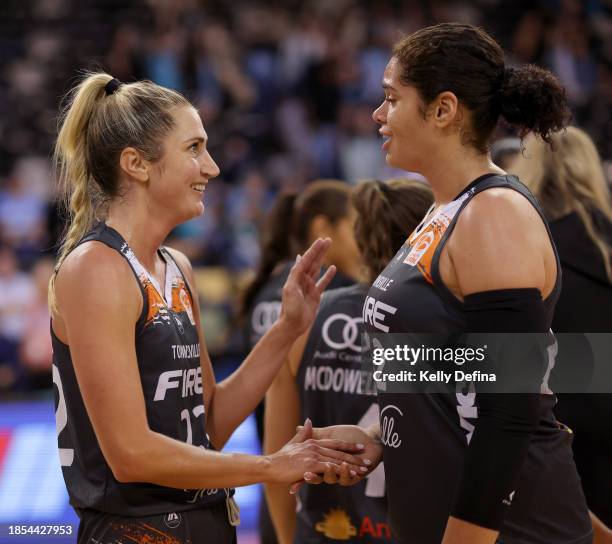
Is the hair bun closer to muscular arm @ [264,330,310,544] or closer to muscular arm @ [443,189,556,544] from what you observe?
muscular arm @ [443,189,556,544]

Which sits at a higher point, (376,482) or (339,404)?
(339,404)

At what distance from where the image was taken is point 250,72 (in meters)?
11.3

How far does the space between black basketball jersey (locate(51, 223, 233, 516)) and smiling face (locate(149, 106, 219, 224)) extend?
179 mm

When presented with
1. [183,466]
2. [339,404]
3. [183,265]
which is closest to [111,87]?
[183,265]

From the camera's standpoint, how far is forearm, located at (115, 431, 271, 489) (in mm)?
2170

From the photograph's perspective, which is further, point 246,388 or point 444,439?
point 246,388

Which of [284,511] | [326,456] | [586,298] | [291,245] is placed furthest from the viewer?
[291,245]

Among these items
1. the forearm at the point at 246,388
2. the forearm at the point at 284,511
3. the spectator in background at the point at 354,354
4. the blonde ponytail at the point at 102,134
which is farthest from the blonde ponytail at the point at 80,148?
the forearm at the point at 284,511

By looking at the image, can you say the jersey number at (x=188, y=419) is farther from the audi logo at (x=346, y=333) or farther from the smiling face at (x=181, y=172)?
the audi logo at (x=346, y=333)

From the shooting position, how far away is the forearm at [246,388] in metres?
2.75

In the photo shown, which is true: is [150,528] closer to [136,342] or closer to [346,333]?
[136,342]

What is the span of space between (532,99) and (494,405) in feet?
2.43

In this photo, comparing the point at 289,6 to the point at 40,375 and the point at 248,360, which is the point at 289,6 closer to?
the point at 40,375

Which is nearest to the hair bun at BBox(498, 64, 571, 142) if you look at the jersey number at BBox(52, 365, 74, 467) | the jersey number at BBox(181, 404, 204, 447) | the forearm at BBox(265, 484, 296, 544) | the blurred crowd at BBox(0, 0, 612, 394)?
the jersey number at BBox(181, 404, 204, 447)
